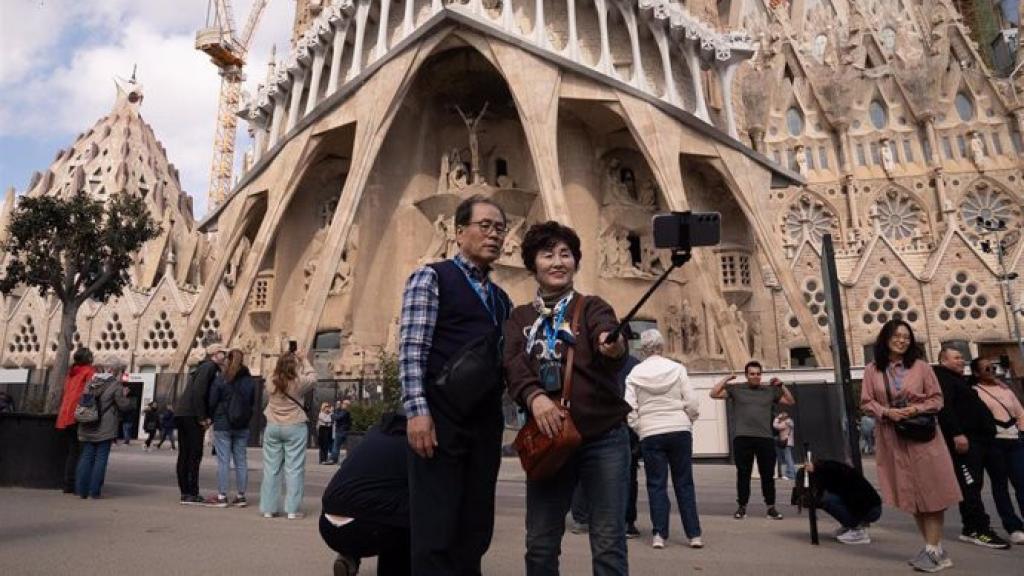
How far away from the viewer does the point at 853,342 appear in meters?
27.2

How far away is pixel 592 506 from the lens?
2.66m

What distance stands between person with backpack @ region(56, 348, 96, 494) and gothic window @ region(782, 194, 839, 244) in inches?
1285

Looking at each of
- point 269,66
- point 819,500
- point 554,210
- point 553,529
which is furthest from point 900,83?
point 553,529

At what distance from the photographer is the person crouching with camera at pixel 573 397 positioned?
249 centimetres

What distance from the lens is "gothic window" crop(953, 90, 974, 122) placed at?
34625 millimetres

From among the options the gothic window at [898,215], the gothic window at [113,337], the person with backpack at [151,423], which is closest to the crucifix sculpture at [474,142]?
the person with backpack at [151,423]

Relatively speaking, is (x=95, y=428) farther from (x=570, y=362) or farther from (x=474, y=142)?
(x=474, y=142)

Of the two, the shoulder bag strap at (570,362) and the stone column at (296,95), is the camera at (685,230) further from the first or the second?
the stone column at (296,95)

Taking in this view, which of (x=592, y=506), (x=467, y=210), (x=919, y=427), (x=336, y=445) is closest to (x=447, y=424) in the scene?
(x=592, y=506)

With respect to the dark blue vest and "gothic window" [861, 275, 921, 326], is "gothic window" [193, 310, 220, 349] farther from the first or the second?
the dark blue vest

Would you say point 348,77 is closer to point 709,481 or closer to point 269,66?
point 269,66

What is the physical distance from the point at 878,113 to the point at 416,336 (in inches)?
1590

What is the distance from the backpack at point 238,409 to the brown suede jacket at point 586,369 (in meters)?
4.80

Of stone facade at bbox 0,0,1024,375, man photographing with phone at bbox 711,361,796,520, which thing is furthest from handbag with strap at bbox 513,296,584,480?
stone facade at bbox 0,0,1024,375
